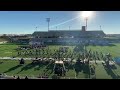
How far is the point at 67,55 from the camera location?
8.88 metres
